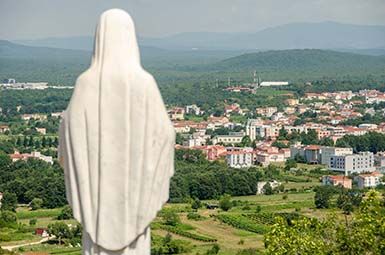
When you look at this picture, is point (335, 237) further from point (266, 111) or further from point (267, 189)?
point (266, 111)

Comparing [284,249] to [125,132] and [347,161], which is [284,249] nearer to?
[125,132]

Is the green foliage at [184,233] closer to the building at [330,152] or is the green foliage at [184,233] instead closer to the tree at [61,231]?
the tree at [61,231]

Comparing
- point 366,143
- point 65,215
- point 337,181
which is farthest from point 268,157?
point 65,215

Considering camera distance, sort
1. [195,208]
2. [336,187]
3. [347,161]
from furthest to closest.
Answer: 1. [347,161]
2. [336,187]
3. [195,208]

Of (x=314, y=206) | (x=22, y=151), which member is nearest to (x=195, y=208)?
(x=314, y=206)

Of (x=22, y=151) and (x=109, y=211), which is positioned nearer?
(x=109, y=211)

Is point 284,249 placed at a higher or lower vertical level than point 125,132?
lower

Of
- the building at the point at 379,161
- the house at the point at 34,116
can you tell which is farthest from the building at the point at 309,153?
the house at the point at 34,116
